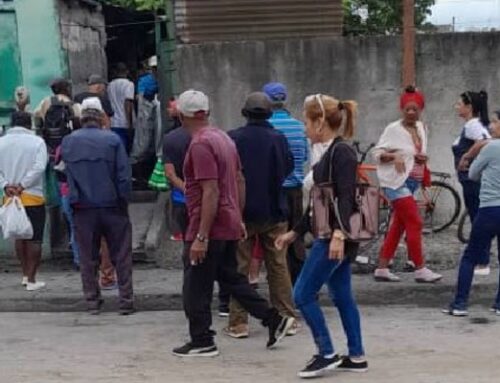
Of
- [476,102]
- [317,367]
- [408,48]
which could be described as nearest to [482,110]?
[476,102]

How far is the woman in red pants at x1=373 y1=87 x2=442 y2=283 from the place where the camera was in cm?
862

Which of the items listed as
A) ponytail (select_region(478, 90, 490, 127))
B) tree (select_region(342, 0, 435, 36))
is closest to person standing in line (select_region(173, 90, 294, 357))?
ponytail (select_region(478, 90, 490, 127))

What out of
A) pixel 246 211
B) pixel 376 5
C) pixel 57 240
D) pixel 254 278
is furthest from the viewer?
pixel 376 5

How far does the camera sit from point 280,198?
7133 mm

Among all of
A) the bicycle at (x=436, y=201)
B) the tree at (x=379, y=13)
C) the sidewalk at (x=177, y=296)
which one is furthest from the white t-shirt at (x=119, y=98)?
the tree at (x=379, y=13)

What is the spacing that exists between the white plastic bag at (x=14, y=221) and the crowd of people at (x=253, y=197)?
0.33ft

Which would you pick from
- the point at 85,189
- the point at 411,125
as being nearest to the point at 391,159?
the point at 411,125

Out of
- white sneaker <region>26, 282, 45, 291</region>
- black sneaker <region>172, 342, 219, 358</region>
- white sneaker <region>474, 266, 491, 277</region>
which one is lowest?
white sneaker <region>474, 266, 491, 277</region>

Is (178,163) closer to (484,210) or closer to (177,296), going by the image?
(177,296)

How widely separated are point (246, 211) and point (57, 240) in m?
3.65

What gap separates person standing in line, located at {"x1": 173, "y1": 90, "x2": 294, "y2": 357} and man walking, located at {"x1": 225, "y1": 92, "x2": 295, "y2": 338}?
234mm

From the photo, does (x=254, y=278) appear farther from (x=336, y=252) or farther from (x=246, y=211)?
(x=336, y=252)

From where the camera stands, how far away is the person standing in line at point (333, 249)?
601 centimetres

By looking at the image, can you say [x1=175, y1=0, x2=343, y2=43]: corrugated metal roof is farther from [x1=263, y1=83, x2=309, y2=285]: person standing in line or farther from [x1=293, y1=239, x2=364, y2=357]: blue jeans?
[x1=293, y1=239, x2=364, y2=357]: blue jeans
